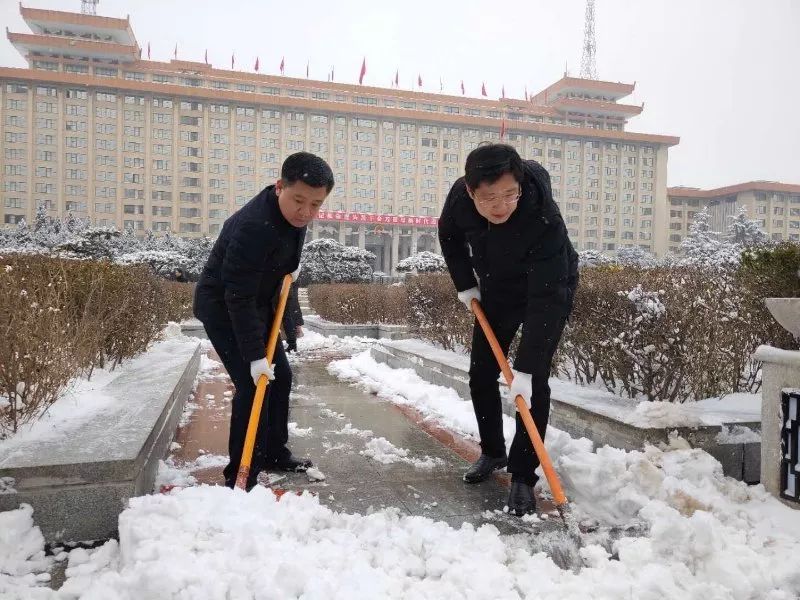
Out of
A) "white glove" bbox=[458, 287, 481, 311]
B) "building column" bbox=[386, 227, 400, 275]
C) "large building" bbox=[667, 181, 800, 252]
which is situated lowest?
"white glove" bbox=[458, 287, 481, 311]

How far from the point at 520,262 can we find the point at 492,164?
57cm

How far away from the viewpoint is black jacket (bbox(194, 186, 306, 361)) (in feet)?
8.98

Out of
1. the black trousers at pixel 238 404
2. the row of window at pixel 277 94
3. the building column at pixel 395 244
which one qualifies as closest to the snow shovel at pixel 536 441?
the black trousers at pixel 238 404

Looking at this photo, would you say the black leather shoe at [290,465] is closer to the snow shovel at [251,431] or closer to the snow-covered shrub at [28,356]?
the snow shovel at [251,431]

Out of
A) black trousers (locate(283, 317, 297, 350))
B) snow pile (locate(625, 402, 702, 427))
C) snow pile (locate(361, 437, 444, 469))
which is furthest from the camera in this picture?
black trousers (locate(283, 317, 297, 350))

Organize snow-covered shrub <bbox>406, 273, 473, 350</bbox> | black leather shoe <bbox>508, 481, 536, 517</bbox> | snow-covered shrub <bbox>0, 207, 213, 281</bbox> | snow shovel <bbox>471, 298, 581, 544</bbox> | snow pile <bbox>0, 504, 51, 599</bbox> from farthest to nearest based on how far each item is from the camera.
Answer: snow-covered shrub <bbox>0, 207, 213, 281</bbox>, snow-covered shrub <bbox>406, 273, 473, 350</bbox>, black leather shoe <bbox>508, 481, 536, 517</bbox>, snow shovel <bbox>471, 298, 581, 544</bbox>, snow pile <bbox>0, 504, 51, 599</bbox>

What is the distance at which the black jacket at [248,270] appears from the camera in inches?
108

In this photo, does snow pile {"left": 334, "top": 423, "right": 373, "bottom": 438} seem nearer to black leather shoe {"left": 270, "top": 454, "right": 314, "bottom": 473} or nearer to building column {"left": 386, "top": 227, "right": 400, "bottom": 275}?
black leather shoe {"left": 270, "top": 454, "right": 314, "bottom": 473}

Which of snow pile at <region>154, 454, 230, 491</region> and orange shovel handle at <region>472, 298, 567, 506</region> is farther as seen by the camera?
snow pile at <region>154, 454, 230, 491</region>

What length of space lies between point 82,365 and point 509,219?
321 cm

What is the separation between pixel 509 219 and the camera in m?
2.86

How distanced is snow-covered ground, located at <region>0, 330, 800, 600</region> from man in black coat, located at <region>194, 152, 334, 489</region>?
664 millimetres

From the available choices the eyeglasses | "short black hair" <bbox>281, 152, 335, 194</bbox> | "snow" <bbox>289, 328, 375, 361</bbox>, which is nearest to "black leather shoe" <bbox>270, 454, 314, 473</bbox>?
"short black hair" <bbox>281, 152, 335, 194</bbox>

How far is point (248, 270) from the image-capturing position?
2748 mm
